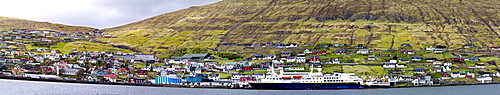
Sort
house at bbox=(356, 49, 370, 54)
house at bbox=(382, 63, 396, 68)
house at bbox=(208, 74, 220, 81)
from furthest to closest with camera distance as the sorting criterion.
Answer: house at bbox=(356, 49, 370, 54)
house at bbox=(382, 63, 396, 68)
house at bbox=(208, 74, 220, 81)

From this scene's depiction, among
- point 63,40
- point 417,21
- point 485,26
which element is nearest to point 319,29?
point 417,21

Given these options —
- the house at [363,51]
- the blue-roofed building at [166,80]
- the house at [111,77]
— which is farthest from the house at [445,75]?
the house at [111,77]

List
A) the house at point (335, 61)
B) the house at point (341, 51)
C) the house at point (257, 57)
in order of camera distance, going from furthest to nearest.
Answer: the house at point (341, 51), the house at point (257, 57), the house at point (335, 61)

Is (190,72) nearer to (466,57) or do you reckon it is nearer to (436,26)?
(466,57)

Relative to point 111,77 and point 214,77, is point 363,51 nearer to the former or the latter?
point 214,77

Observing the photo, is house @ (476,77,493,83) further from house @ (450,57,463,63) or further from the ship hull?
the ship hull

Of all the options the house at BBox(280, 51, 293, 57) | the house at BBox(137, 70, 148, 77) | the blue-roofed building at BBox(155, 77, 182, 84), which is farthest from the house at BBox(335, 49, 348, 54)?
the house at BBox(137, 70, 148, 77)

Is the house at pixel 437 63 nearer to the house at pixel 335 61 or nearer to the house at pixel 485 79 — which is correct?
the house at pixel 485 79

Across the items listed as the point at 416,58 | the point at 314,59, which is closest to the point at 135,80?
the point at 314,59
